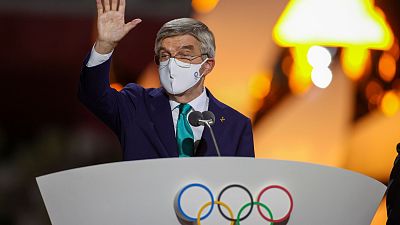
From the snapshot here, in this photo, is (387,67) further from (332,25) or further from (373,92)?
(332,25)

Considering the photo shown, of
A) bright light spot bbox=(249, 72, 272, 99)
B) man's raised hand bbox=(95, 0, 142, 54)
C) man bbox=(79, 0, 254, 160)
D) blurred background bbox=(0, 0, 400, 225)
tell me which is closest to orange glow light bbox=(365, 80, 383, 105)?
blurred background bbox=(0, 0, 400, 225)

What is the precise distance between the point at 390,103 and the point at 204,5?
1.25 metres

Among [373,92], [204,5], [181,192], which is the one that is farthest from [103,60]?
[373,92]

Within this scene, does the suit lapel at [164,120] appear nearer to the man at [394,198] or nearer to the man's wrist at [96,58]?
the man's wrist at [96,58]

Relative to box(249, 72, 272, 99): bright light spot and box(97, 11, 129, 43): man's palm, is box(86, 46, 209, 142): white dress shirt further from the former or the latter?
box(249, 72, 272, 99): bright light spot

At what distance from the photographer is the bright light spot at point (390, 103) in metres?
5.55

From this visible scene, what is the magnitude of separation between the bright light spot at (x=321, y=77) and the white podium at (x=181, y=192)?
11.6 ft

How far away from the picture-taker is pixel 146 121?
8.61 ft

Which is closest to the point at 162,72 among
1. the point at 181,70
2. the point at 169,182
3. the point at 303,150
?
the point at 181,70

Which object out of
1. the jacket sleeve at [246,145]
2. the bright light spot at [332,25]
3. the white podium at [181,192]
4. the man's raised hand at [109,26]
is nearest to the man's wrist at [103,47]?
the man's raised hand at [109,26]

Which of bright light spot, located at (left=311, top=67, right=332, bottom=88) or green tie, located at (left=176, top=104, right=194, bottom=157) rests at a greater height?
green tie, located at (left=176, top=104, right=194, bottom=157)

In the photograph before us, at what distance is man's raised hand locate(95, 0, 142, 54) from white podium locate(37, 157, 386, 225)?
1.87 feet

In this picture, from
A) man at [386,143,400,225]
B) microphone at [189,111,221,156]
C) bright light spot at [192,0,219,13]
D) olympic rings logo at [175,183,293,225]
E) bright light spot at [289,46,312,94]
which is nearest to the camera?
olympic rings logo at [175,183,293,225]

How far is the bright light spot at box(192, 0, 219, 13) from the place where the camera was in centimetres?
520
